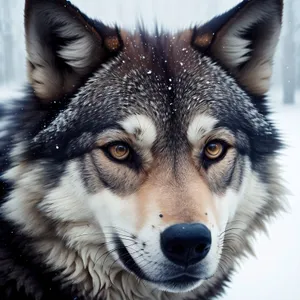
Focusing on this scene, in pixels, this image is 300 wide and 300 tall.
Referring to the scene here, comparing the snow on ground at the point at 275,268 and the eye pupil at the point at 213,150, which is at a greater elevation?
the eye pupil at the point at 213,150

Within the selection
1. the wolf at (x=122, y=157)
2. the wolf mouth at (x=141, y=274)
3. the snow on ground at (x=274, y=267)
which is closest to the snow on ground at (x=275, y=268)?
the snow on ground at (x=274, y=267)

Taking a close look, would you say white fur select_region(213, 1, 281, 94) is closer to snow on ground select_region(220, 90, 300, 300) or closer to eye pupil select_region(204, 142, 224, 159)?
snow on ground select_region(220, 90, 300, 300)

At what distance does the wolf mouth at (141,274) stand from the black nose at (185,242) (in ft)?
0.40

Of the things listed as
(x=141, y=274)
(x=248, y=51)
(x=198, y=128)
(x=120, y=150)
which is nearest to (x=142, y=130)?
(x=120, y=150)

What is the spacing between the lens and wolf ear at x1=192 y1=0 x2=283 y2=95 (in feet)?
9.12

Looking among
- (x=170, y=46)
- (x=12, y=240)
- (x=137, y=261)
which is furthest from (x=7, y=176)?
Result: (x=170, y=46)

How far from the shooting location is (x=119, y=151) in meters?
2.49

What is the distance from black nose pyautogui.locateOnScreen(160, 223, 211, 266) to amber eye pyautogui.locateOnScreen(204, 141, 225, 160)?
0.58m

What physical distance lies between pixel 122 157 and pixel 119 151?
4 cm

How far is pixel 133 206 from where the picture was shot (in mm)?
2324

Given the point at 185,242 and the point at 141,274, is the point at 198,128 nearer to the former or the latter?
the point at 185,242

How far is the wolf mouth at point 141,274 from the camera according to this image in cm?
227

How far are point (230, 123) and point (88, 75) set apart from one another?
989mm

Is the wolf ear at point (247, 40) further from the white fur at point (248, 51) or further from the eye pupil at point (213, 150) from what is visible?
the eye pupil at point (213, 150)
